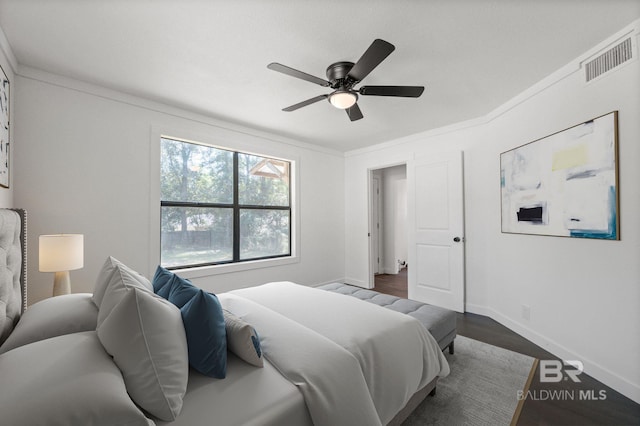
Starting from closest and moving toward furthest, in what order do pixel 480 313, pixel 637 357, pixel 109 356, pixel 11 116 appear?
pixel 109 356 < pixel 637 357 < pixel 11 116 < pixel 480 313

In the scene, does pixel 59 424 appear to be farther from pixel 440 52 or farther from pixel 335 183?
pixel 335 183

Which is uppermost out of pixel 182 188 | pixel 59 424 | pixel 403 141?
pixel 403 141

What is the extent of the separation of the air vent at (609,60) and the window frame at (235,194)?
3.35 meters

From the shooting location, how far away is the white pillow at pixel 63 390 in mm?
667

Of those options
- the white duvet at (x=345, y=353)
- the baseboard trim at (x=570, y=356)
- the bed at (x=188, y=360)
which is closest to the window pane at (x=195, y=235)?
the bed at (x=188, y=360)

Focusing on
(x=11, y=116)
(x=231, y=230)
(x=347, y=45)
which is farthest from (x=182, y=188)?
(x=347, y=45)

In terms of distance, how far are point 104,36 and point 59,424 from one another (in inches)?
91.3

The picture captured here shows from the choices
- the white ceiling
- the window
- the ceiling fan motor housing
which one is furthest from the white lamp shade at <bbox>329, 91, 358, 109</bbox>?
the window

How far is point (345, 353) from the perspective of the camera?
4.21 ft

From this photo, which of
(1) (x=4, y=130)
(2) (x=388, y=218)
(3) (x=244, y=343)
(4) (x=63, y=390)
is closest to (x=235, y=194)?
(1) (x=4, y=130)

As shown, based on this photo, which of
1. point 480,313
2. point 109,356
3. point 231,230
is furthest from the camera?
point 231,230

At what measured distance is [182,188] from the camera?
3281mm

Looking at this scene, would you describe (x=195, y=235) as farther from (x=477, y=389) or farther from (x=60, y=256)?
(x=477, y=389)

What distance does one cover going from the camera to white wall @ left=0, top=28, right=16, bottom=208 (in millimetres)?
1946
